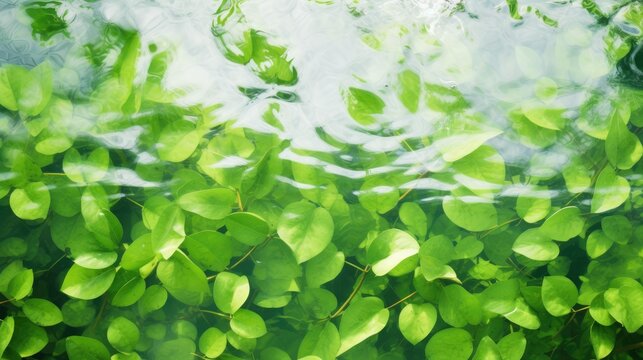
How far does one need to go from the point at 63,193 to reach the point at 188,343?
29cm

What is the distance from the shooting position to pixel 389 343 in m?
0.78

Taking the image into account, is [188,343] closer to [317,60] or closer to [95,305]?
[95,305]

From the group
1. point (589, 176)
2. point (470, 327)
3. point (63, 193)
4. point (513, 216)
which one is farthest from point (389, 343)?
point (63, 193)

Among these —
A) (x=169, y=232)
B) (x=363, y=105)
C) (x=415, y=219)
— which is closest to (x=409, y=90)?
(x=363, y=105)

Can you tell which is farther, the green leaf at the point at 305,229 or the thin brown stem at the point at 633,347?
the thin brown stem at the point at 633,347

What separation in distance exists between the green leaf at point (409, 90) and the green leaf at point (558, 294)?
1.05 feet

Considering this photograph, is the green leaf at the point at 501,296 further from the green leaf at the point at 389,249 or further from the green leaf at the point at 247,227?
the green leaf at the point at 247,227

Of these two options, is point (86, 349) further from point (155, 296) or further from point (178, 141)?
point (178, 141)

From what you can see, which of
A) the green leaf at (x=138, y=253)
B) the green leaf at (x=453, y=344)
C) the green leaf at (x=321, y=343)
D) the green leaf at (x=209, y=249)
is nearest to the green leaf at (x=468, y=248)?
the green leaf at (x=453, y=344)

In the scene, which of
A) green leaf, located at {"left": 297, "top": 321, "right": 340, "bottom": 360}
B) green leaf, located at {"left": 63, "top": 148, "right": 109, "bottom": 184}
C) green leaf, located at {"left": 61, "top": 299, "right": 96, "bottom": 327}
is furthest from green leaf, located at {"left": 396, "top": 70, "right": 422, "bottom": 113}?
green leaf, located at {"left": 61, "top": 299, "right": 96, "bottom": 327}

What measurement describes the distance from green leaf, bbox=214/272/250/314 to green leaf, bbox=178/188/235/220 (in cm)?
9

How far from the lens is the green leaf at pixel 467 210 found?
2.43 feet

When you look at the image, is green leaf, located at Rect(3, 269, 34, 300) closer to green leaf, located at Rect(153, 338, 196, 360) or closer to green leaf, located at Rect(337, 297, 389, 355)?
green leaf, located at Rect(153, 338, 196, 360)

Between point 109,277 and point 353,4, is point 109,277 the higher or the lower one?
the lower one
